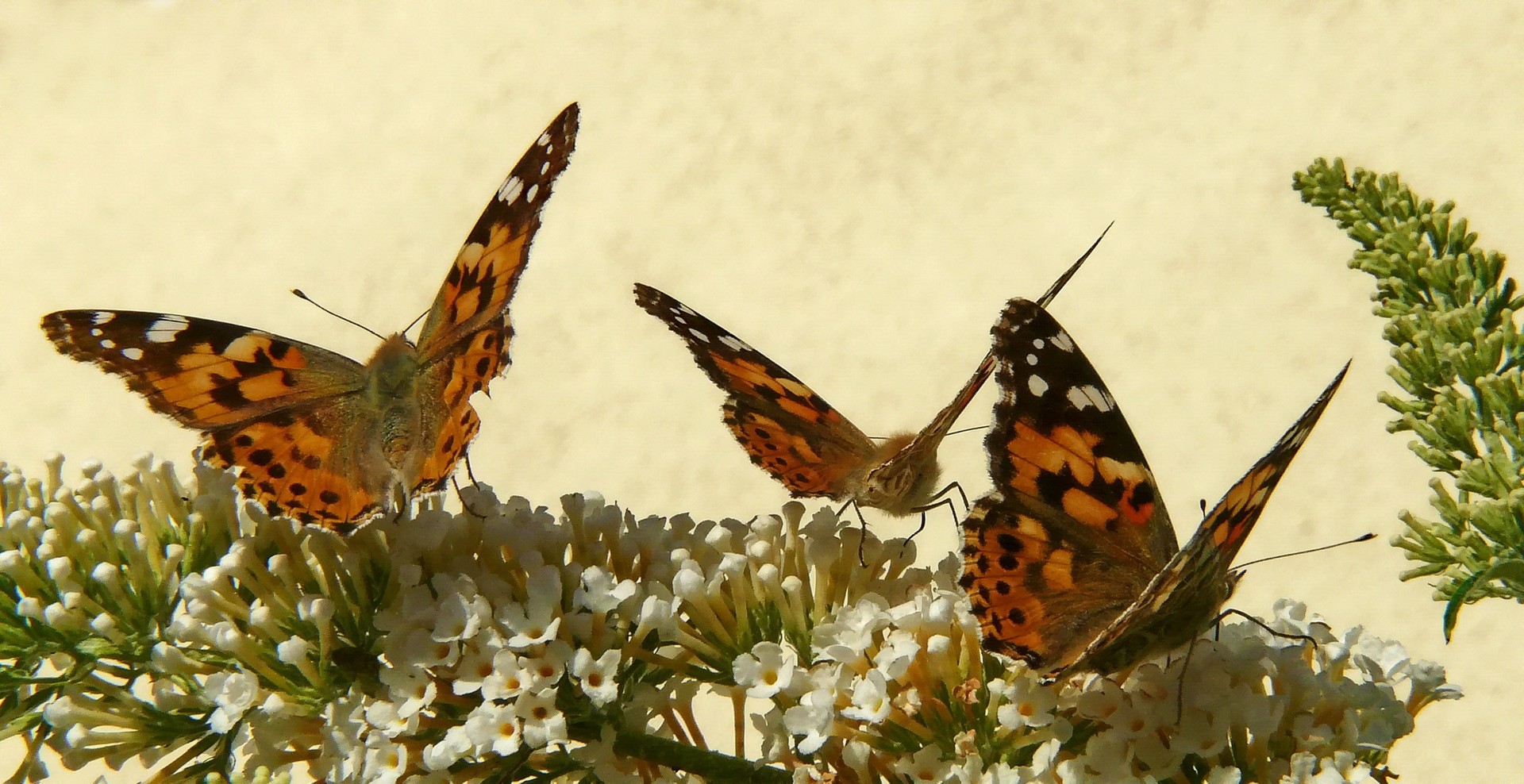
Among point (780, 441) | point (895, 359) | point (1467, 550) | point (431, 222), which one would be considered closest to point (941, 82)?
point (895, 359)

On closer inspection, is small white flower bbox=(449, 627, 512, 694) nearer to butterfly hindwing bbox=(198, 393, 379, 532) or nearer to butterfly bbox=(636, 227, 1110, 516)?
butterfly hindwing bbox=(198, 393, 379, 532)

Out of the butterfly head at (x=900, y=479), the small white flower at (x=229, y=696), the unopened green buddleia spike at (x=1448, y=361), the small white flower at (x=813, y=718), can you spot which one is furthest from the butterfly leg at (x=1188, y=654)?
the small white flower at (x=229, y=696)

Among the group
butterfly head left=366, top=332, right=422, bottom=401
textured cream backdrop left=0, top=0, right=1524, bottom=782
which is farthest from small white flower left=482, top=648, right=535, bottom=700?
textured cream backdrop left=0, top=0, right=1524, bottom=782

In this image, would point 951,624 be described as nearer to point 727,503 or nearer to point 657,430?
point 727,503

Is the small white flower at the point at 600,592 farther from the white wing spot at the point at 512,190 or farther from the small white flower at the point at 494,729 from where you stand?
the white wing spot at the point at 512,190

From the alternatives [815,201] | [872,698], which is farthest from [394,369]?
[815,201]
